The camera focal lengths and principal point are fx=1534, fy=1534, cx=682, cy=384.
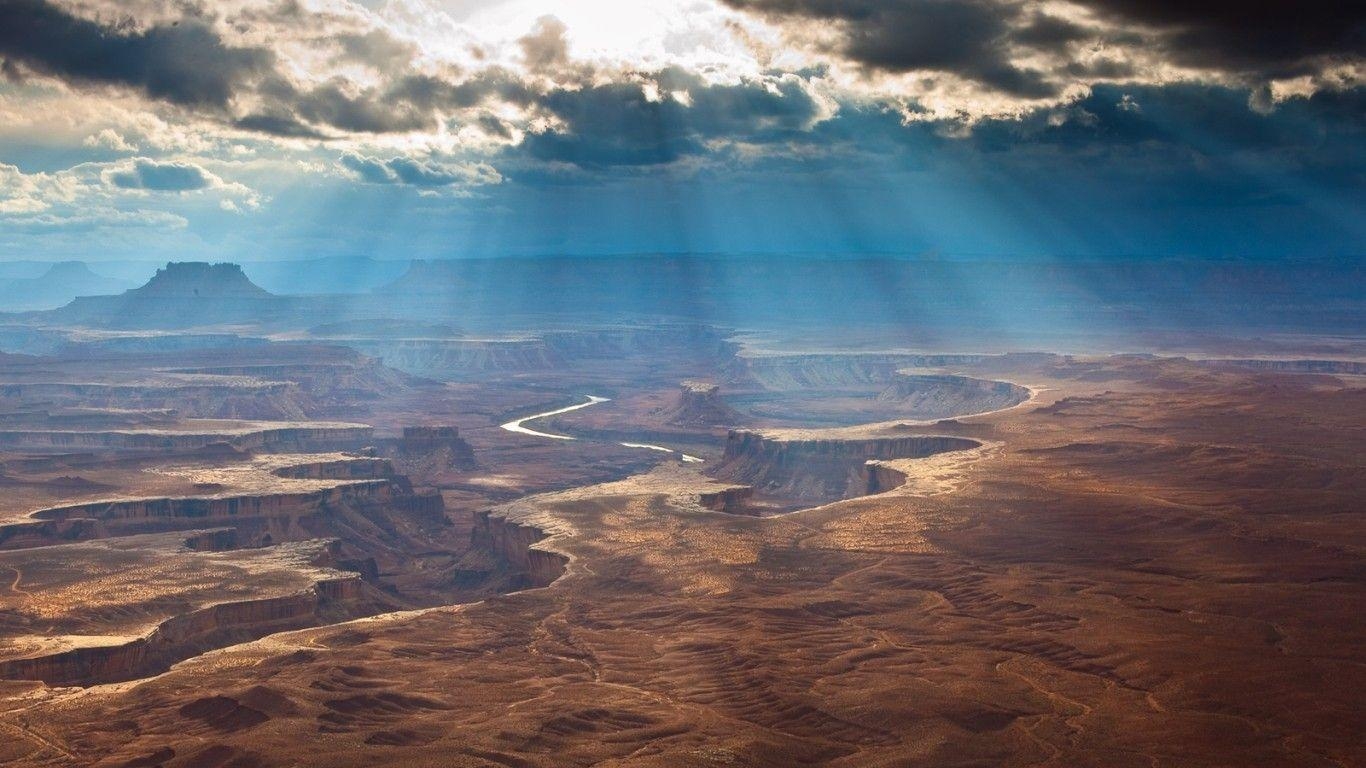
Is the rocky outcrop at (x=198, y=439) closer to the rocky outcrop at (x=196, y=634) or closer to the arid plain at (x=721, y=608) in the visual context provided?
the arid plain at (x=721, y=608)

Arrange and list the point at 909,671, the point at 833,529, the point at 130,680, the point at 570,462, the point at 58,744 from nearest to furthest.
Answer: the point at 58,744, the point at 909,671, the point at 130,680, the point at 833,529, the point at 570,462

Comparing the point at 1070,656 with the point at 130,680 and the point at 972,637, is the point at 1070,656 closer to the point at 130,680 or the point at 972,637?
the point at 972,637

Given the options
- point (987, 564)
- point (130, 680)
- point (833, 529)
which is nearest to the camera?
point (130, 680)

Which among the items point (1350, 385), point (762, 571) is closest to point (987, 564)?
point (762, 571)

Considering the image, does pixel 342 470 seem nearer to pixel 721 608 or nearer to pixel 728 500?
pixel 728 500

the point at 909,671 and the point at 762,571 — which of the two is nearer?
the point at 909,671

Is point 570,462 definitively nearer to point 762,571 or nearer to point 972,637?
point 762,571
